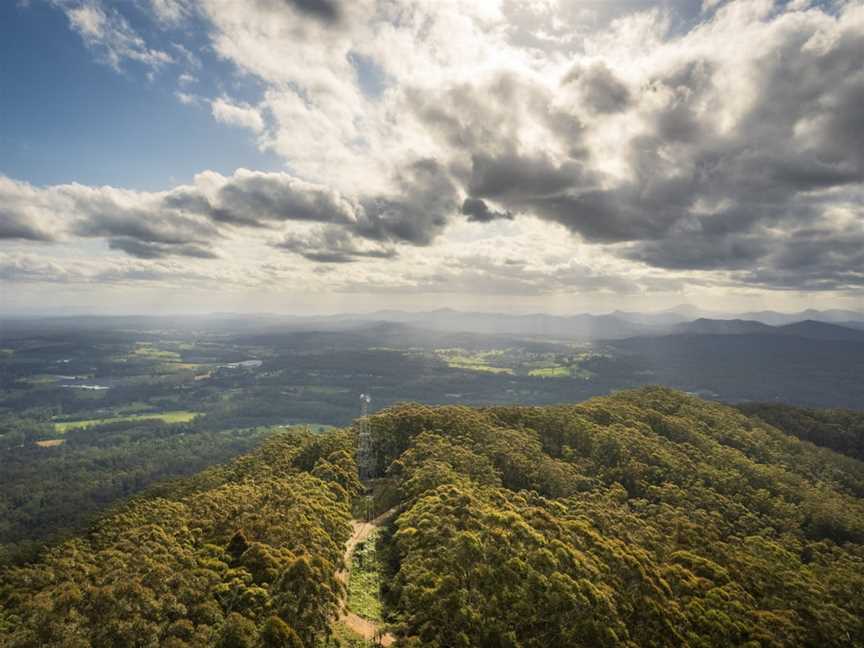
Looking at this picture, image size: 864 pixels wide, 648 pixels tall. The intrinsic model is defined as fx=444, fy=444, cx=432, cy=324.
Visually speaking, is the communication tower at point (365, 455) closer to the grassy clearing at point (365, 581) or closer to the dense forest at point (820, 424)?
the grassy clearing at point (365, 581)

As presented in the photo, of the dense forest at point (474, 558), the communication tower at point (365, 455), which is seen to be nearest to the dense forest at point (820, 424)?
the dense forest at point (474, 558)

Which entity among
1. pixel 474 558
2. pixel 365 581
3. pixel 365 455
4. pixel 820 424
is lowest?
pixel 820 424

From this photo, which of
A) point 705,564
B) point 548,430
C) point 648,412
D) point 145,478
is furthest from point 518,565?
point 145,478

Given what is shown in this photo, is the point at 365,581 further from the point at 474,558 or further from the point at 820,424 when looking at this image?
the point at 820,424

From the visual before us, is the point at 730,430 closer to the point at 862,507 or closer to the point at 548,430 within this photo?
the point at 862,507

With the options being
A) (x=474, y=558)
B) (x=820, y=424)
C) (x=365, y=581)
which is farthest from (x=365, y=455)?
(x=820, y=424)

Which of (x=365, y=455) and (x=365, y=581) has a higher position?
(x=365, y=455)
